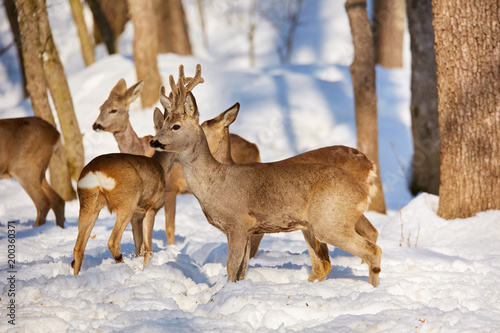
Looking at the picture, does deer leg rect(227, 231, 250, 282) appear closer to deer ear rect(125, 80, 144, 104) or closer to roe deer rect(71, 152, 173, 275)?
roe deer rect(71, 152, 173, 275)

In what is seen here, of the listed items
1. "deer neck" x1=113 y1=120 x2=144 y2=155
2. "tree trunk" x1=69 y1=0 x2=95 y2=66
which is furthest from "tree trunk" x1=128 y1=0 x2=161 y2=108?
"deer neck" x1=113 y1=120 x2=144 y2=155

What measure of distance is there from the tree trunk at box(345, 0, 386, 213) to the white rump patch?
5.72 m

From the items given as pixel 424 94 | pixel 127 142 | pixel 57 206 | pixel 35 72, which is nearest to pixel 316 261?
pixel 127 142

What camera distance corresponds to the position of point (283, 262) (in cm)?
716

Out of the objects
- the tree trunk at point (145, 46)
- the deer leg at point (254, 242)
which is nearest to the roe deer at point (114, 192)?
Answer: the deer leg at point (254, 242)

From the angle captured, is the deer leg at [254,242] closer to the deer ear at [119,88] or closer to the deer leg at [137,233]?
the deer leg at [137,233]

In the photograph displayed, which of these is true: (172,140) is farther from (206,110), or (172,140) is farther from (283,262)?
(206,110)

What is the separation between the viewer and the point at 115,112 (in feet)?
28.3

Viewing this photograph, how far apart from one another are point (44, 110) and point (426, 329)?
8.50 m

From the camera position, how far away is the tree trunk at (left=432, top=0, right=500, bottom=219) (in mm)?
8195

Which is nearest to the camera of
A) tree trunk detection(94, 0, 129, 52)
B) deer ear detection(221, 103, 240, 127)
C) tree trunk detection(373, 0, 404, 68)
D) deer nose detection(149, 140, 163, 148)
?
deer nose detection(149, 140, 163, 148)

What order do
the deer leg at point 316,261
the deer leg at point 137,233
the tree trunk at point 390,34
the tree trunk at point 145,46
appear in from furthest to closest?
the tree trunk at point 390,34
the tree trunk at point 145,46
the deer leg at point 137,233
the deer leg at point 316,261

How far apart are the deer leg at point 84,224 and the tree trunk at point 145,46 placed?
9.24m

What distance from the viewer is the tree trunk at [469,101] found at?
26.9ft
